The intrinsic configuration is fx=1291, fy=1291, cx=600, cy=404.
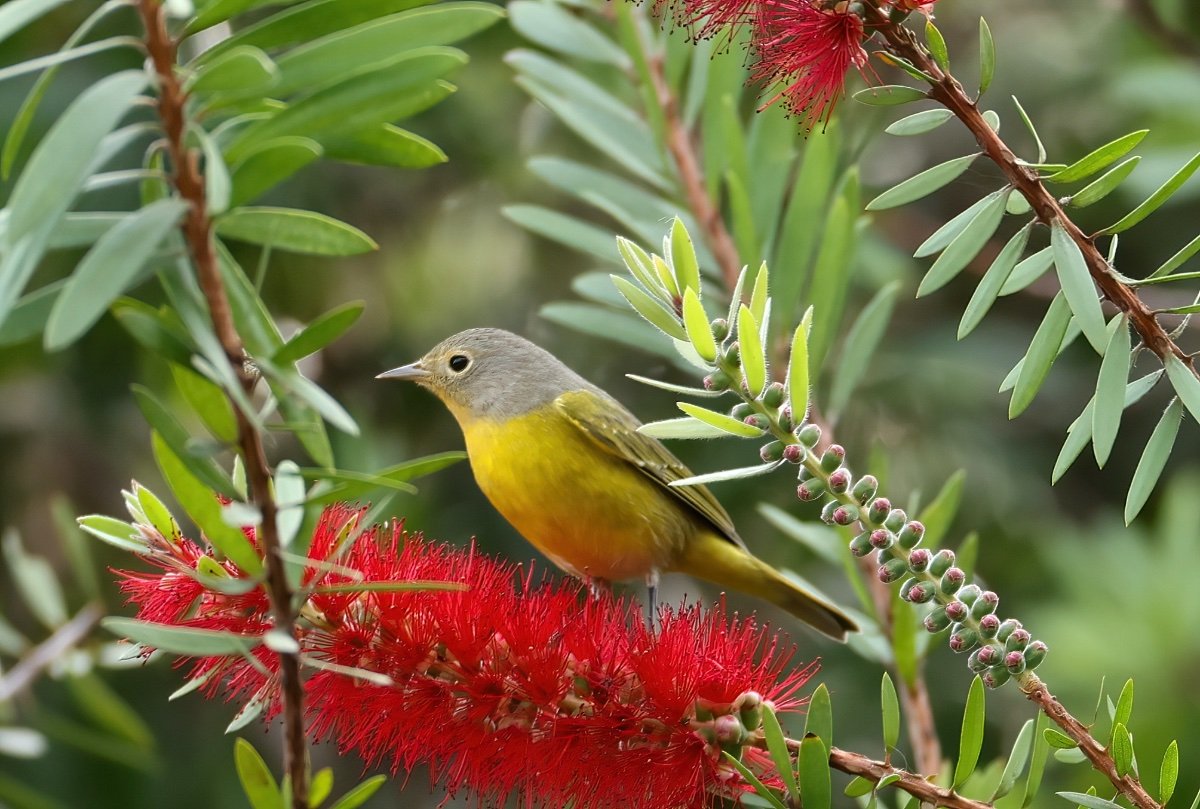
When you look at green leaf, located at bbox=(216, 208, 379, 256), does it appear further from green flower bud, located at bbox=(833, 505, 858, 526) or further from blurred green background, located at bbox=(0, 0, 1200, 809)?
blurred green background, located at bbox=(0, 0, 1200, 809)

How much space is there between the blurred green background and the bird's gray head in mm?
582

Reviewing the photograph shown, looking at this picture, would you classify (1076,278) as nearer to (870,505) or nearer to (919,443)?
(870,505)

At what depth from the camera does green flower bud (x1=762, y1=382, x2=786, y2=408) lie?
179 centimetres

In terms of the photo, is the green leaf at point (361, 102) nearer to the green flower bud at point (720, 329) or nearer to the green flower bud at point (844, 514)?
the green flower bud at point (720, 329)

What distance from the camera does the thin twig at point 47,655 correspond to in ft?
10.8

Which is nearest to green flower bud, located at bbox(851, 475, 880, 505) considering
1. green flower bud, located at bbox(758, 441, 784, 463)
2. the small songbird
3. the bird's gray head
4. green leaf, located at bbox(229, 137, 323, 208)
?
green flower bud, located at bbox(758, 441, 784, 463)

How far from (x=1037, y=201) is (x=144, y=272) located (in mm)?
1183

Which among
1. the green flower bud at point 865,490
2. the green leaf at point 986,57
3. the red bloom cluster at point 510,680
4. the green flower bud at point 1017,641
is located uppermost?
the green leaf at point 986,57

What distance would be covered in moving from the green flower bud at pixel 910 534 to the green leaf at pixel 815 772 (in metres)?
0.31

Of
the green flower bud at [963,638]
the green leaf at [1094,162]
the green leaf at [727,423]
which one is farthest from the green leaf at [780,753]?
the green leaf at [1094,162]

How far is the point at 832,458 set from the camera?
1.78 m

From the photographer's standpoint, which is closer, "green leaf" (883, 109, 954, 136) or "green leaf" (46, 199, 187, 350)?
"green leaf" (46, 199, 187, 350)

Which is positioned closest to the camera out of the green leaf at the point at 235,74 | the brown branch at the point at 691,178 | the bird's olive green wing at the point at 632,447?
the green leaf at the point at 235,74

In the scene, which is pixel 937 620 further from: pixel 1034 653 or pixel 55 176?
pixel 55 176
